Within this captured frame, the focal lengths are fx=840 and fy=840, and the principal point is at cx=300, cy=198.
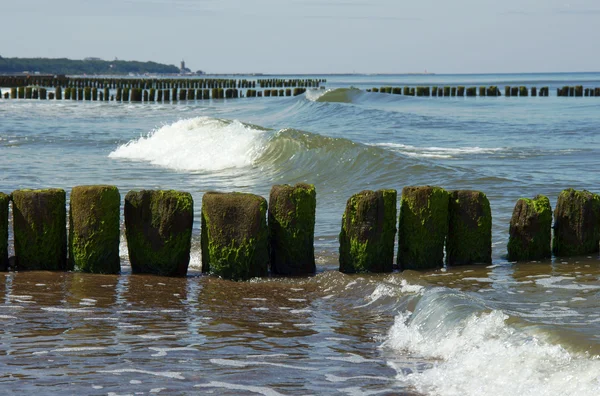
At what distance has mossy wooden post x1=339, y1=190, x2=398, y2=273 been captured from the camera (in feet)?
24.0

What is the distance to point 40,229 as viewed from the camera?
290 inches

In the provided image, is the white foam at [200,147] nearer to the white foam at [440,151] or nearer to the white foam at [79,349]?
the white foam at [440,151]

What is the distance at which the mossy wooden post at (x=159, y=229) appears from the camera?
7.34m

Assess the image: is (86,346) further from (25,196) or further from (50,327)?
(25,196)

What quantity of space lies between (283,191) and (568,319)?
263 cm

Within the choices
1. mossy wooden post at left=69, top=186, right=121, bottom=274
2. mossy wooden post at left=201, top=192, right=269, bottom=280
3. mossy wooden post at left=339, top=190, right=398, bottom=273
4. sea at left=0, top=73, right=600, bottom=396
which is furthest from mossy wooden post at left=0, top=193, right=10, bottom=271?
mossy wooden post at left=339, top=190, right=398, bottom=273

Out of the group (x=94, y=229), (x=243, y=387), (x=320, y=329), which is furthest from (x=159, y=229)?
(x=243, y=387)

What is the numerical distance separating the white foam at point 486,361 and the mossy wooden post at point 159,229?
2434 millimetres

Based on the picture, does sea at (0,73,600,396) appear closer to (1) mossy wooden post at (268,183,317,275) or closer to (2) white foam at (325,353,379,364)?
(2) white foam at (325,353,379,364)

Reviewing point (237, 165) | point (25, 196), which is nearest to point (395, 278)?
point (25, 196)

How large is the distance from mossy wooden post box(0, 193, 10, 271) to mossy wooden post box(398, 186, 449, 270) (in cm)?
347

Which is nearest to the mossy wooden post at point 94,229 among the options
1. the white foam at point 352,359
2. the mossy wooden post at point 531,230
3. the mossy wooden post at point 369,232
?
the mossy wooden post at point 369,232

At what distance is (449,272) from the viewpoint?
7.63m

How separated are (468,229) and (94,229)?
3374 millimetres
